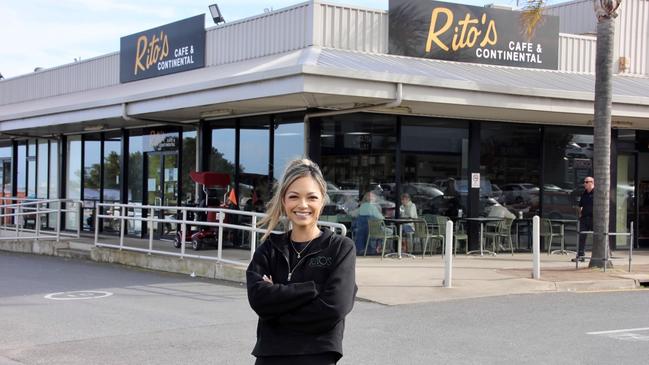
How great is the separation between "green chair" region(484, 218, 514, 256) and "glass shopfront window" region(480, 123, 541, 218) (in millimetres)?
209

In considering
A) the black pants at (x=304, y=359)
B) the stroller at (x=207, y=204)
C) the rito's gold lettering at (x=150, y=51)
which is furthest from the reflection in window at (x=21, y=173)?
the black pants at (x=304, y=359)

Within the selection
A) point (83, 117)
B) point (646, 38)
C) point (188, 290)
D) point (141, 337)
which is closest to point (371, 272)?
point (188, 290)

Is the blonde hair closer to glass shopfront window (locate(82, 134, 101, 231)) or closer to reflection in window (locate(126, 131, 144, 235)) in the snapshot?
reflection in window (locate(126, 131, 144, 235))

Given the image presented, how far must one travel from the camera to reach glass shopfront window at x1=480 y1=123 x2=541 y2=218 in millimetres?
16109

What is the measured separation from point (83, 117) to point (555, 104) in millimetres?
10847

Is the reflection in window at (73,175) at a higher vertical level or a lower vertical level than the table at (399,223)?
higher

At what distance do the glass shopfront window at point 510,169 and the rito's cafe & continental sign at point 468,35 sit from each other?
1.57 meters

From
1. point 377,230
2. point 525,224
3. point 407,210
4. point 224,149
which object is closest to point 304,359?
point 377,230

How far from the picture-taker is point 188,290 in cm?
1123

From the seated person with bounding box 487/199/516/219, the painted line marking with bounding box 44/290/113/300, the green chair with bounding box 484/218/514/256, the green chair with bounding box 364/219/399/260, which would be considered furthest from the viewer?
the seated person with bounding box 487/199/516/219

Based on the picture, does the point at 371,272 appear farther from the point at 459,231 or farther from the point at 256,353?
the point at 256,353

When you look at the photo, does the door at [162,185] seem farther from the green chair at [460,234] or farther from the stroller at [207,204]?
the green chair at [460,234]

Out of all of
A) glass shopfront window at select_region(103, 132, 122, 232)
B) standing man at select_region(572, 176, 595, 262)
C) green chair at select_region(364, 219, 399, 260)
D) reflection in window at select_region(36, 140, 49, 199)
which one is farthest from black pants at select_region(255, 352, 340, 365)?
reflection in window at select_region(36, 140, 49, 199)

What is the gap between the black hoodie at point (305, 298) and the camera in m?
3.12
